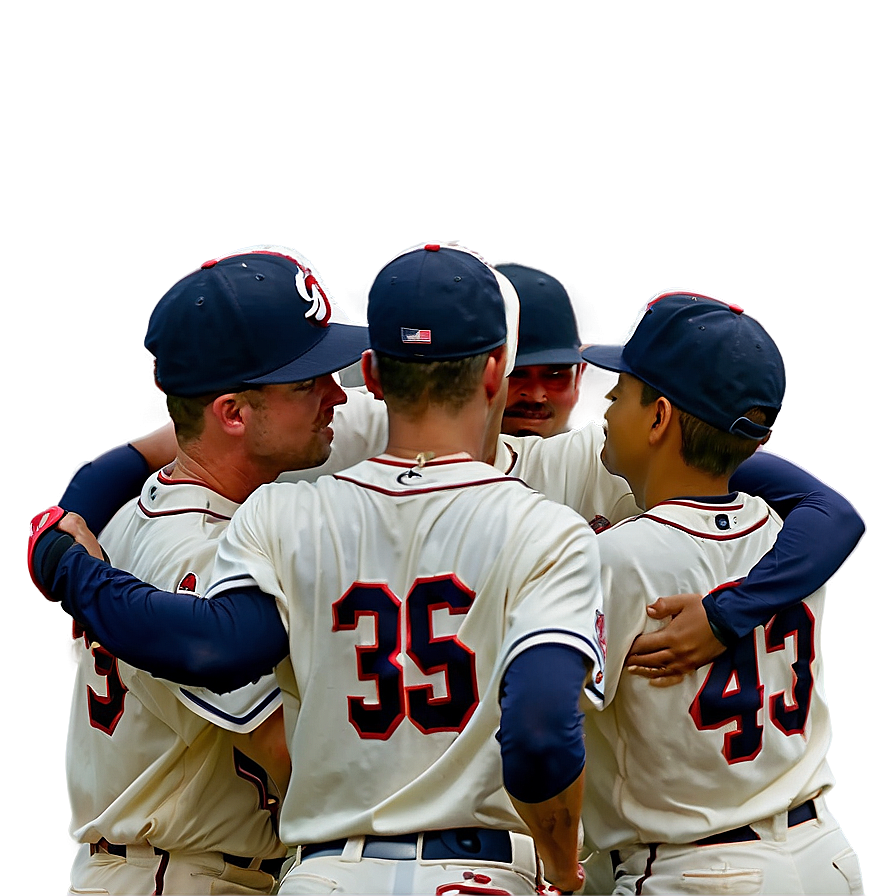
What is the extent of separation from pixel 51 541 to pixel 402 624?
0.74 meters

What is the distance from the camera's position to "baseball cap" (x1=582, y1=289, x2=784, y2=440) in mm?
2199

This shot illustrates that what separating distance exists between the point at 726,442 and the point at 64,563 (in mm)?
1276

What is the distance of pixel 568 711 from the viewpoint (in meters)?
1.69

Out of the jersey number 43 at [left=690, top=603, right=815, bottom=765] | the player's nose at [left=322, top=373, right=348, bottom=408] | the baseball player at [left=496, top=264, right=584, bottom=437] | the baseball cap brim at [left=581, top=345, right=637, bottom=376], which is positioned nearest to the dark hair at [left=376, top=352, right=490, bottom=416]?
the player's nose at [left=322, top=373, right=348, bottom=408]

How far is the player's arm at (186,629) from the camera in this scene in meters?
1.82

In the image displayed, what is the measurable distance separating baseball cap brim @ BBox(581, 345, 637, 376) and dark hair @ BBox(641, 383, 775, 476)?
17cm

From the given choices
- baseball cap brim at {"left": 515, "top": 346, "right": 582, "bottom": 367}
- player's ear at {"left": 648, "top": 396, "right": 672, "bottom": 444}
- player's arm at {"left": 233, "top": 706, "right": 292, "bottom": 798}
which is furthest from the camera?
baseball cap brim at {"left": 515, "top": 346, "right": 582, "bottom": 367}

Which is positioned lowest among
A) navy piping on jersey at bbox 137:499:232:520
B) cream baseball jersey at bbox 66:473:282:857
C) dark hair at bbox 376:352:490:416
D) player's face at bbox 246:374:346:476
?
cream baseball jersey at bbox 66:473:282:857

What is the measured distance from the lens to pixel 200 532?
2.19 m

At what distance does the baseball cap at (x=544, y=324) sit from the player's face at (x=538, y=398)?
56 mm

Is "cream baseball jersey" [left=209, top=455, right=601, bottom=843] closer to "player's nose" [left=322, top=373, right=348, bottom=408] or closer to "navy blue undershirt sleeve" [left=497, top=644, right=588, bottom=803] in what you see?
"navy blue undershirt sleeve" [left=497, top=644, right=588, bottom=803]

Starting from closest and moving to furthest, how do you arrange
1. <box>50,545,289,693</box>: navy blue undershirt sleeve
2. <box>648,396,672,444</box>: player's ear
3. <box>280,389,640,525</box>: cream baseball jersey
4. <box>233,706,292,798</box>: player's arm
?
<box>50,545,289,693</box>: navy blue undershirt sleeve → <box>233,706,292,798</box>: player's arm → <box>648,396,672,444</box>: player's ear → <box>280,389,640,525</box>: cream baseball jersey

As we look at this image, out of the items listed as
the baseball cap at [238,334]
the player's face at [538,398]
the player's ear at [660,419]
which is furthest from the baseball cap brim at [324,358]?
the player's face at [538,398]

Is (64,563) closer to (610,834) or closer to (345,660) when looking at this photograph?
(345,660)
